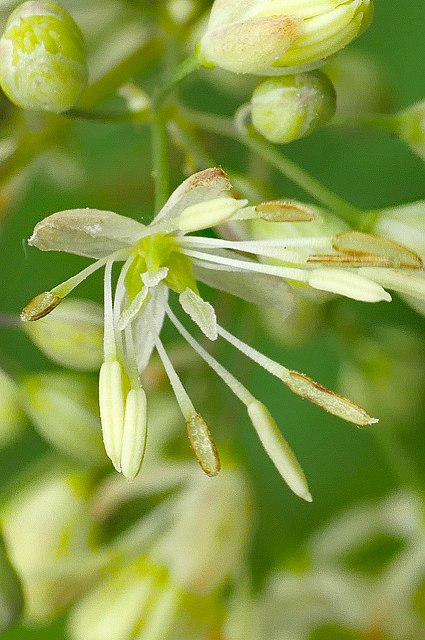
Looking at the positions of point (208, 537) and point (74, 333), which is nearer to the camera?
point (74, 333)

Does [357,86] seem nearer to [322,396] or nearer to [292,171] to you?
[292,171]

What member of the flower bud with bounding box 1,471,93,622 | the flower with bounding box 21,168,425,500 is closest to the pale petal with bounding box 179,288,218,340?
the flower with bounding box 21,168,425,500

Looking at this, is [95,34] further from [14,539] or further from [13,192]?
[14,539]

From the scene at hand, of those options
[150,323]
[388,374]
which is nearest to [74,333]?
[150,323]

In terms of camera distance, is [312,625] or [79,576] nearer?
[79,576]

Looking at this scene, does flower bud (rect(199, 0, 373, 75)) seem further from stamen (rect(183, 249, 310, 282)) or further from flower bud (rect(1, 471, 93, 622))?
flower bud (rect(1, 471, 93, 622))

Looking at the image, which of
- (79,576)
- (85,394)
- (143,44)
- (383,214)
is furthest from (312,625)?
(143,44)
